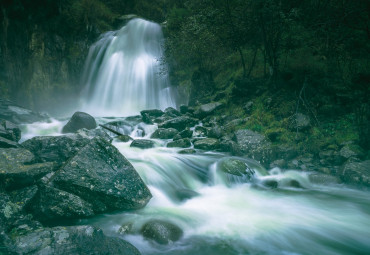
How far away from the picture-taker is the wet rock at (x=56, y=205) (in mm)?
A: 3924

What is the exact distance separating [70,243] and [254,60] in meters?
11.5

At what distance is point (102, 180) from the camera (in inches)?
172

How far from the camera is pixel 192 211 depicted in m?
5.04

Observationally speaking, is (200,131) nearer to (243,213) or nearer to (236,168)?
(236,168)

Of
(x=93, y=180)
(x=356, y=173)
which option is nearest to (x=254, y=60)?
(x=356, y=173)

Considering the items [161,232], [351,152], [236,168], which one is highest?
[351,152]

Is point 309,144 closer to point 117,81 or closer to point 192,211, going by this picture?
point 192,211

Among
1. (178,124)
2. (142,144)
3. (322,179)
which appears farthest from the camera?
(178,124)

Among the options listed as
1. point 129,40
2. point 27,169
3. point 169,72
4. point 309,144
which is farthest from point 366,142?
point 129,40

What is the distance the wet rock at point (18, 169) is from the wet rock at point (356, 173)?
7239mm

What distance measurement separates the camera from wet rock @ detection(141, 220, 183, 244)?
3.78m

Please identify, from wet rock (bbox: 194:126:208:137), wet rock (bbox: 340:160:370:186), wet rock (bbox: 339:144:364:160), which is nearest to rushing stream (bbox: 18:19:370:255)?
wet rock (bbox: 340:160:370:186)

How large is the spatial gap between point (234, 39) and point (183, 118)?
4563 millimetres

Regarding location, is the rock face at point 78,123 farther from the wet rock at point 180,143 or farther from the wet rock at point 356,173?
the wet rock at point 356,173
